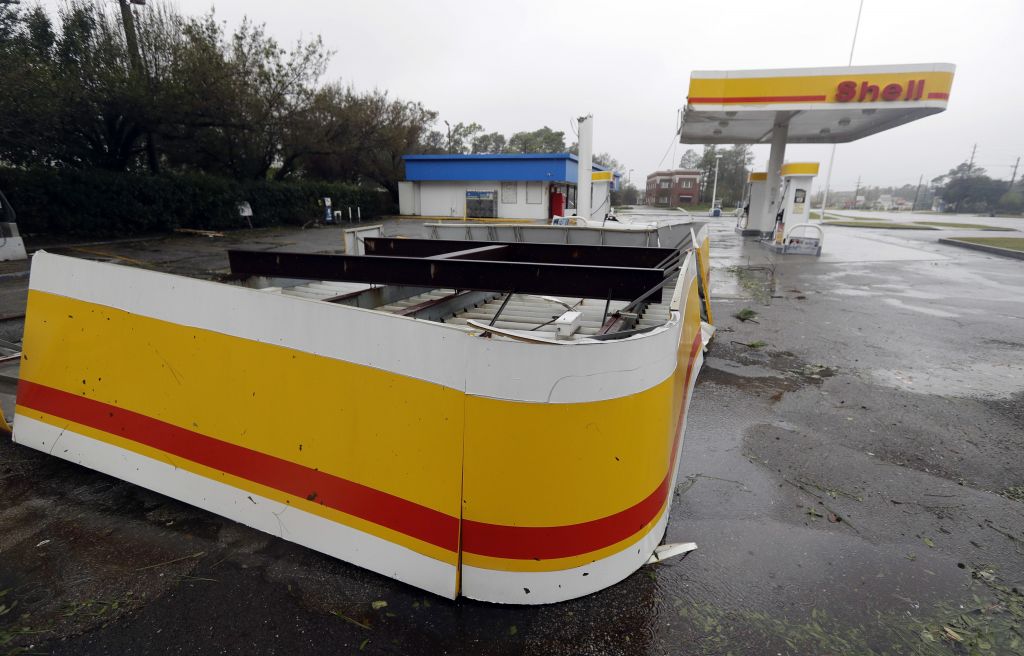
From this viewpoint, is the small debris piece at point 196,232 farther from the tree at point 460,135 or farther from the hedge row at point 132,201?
the tree at point 460,135

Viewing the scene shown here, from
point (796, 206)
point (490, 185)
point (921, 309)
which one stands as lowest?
point (921, 309)

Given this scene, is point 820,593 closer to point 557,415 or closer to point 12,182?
point 557,415

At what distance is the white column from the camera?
19484mm

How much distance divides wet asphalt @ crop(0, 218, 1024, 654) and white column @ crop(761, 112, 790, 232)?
1815 cm

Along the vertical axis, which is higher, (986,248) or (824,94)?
(824,94)

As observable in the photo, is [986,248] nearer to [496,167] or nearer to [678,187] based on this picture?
[496,167]

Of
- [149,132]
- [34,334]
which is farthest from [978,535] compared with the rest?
[149,132]

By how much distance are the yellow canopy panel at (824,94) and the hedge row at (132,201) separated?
1979cm

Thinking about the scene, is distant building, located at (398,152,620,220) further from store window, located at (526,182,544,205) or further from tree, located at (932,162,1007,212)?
tree, located at (932,162,1007,212)

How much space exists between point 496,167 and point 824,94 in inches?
782

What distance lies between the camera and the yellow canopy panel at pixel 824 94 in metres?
15.4

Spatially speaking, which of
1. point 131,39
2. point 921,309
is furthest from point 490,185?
point 921,309

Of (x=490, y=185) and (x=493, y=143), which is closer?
(x=490, y=185)

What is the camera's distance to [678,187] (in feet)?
283
